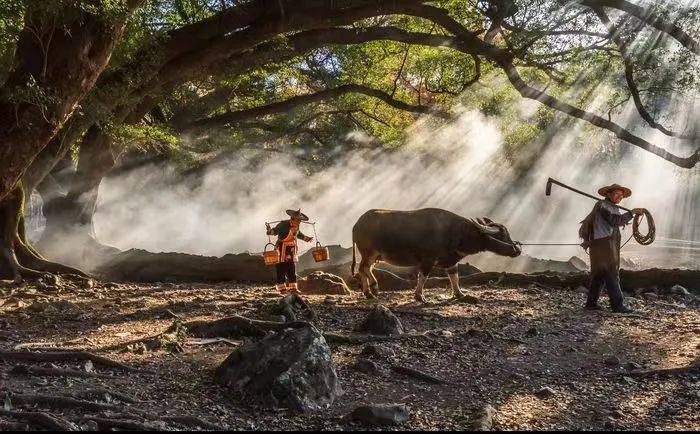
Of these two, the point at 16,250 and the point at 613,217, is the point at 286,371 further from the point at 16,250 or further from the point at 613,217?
the point at 16,250

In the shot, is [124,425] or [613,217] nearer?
[124,425]

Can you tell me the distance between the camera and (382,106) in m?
20.4

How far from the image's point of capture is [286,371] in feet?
17.5

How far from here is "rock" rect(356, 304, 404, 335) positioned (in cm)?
812

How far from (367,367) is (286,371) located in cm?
137

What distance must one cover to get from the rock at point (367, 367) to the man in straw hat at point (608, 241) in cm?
598

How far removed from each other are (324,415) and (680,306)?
915 centimetres

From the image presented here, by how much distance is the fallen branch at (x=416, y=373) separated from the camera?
6238 millimetres

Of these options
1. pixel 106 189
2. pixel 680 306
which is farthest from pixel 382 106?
pixel 106 189

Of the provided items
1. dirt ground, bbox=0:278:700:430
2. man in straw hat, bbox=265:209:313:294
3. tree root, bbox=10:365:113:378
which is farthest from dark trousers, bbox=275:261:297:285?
tree root, bbox=10:365:113:378

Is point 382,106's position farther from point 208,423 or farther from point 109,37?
point 208,423

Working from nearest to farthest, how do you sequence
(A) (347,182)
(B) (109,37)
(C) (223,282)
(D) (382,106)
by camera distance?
1. (B) (109,37)
2. (C) (223,282)
3. (D) (382,106)
4. (A) (347,182)

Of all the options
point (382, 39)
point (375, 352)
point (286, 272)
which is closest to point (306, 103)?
point (382, 39)

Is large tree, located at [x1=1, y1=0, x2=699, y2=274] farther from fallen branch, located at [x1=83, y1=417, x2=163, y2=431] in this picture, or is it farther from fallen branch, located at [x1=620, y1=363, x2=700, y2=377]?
fallen branch, located at [x1=83, y1=417, x2=163, y2=431]
